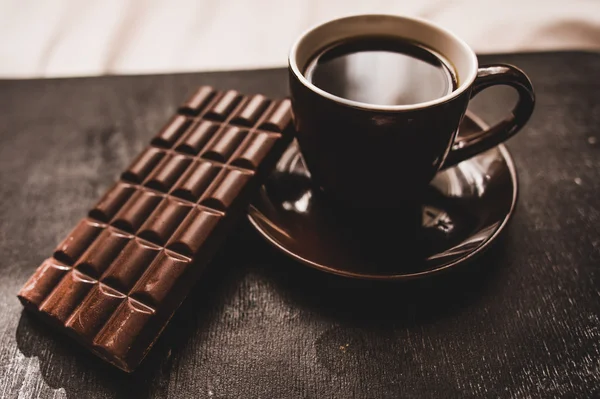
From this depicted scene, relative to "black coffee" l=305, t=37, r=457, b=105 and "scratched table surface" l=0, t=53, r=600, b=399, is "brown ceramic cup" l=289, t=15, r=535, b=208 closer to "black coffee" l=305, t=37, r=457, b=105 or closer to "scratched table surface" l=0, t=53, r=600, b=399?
"black coffee" l=305, t=37, r=457, b=105

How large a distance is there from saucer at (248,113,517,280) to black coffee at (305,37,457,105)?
14 centimetres

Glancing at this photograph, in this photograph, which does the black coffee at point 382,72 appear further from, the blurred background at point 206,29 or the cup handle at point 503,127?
the blurred background at point 206,29

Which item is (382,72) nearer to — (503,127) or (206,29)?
(503,127)

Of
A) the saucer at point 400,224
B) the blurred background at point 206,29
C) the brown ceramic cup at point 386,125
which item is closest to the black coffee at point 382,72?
the brown ceramic cup at point 386,125

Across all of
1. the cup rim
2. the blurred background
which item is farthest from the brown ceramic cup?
the blurred background

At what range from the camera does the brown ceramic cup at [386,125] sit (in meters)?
0.57

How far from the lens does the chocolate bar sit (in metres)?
0.56

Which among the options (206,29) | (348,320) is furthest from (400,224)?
(206,29)

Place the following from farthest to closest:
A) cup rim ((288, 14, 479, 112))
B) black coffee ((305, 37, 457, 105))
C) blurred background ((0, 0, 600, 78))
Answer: blurred background ((0, 0, 600, 78))
black coffee ((305, 37, 457, 105))
cup rim ((288, 14, 479, 112))

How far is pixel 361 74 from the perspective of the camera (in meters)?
0.70

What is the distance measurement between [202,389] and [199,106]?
0.44 m

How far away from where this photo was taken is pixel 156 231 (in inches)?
24.9

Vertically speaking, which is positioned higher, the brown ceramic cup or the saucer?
the brown ceramic cup

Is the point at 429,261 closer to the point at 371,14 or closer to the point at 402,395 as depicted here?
the point at 402,395
